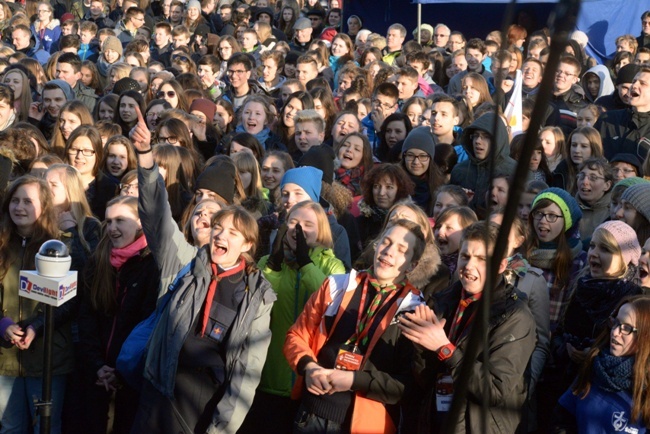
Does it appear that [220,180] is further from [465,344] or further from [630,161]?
[630,161]

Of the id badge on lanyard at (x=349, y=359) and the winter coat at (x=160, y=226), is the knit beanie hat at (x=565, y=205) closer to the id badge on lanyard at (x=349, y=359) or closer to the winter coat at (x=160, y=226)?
the id badge on lanyard at (x=349, y=359)

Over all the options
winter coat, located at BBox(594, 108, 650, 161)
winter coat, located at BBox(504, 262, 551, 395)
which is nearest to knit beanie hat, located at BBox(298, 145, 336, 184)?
winter coat, located at BBox(504, 262, 551, 395)

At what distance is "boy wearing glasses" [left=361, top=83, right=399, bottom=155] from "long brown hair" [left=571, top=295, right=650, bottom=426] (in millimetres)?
5078

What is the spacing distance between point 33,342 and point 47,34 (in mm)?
11277

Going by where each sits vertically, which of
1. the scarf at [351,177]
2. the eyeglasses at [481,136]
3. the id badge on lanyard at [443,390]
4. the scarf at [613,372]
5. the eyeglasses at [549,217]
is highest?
the eyeglasses at [481,136]

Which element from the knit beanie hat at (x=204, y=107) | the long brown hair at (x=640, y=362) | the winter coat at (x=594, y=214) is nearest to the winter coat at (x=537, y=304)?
the long brown hair at (x=640, y=362)

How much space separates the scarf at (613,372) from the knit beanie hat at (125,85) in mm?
6856

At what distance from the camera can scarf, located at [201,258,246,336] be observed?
446 centimetres

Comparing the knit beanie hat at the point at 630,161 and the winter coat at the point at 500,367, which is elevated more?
the knit beanie hat at the point at 630,161

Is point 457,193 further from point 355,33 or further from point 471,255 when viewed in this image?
point 355,33

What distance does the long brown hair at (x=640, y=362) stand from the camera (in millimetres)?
3761

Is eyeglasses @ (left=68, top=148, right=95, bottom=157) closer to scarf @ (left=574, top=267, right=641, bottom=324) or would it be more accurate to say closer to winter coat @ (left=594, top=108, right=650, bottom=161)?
scarf @ (left=574, top=267, right=641, bottom=324)

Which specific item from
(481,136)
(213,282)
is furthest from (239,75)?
(213,282)

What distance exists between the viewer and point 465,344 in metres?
3.82
